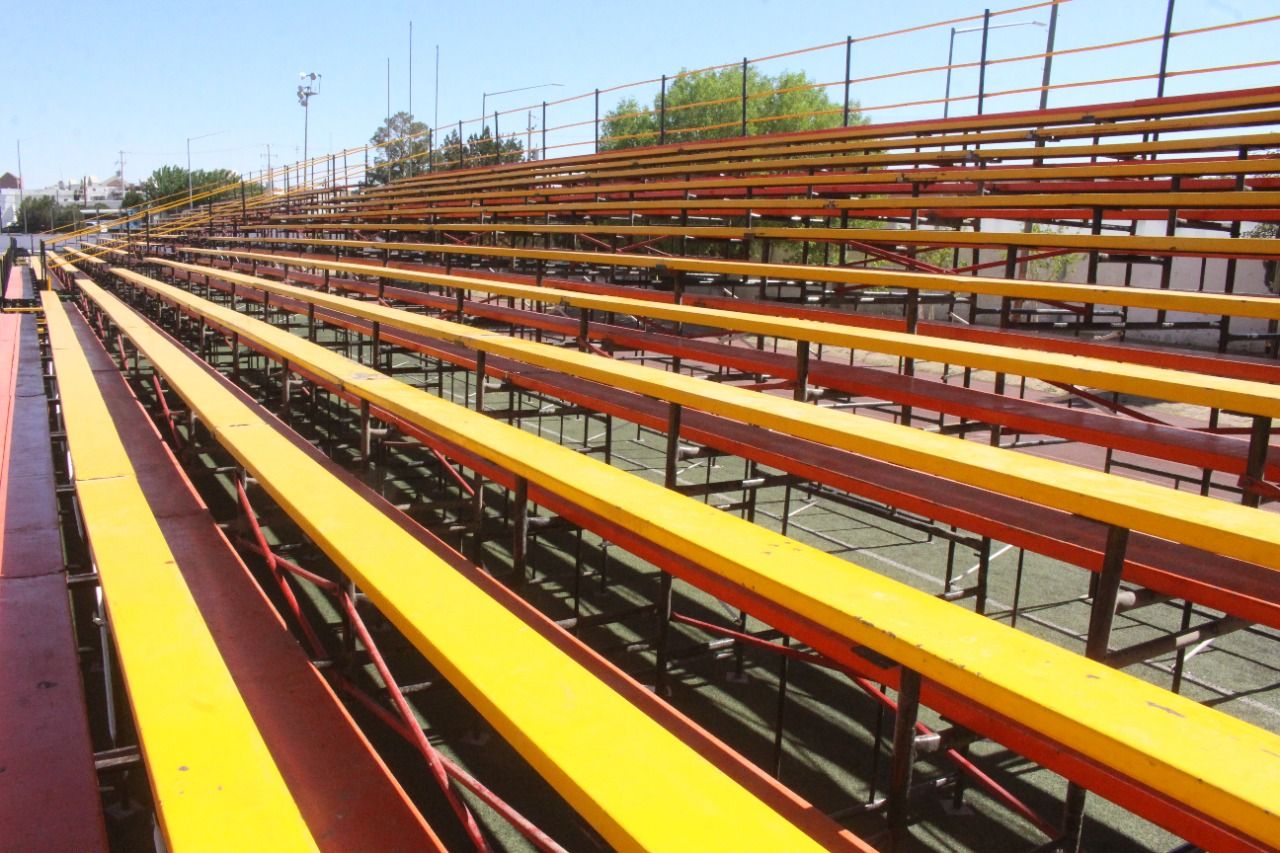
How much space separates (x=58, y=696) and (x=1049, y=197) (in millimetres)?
4799

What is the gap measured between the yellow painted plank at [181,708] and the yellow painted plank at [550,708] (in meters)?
0.32

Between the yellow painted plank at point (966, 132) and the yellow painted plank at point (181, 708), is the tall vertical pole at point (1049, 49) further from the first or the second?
the yellow painted plank at point (181, 708)

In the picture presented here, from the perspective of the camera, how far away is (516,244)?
10.9m

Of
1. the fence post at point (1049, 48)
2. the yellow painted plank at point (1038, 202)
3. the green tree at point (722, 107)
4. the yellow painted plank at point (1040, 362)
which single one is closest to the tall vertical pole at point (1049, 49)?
the fence post at point (1049, 48)

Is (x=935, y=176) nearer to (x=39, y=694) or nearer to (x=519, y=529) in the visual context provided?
(x=519, y=529)

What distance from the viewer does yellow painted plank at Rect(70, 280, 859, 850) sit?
113 cm

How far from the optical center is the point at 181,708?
4.81ft

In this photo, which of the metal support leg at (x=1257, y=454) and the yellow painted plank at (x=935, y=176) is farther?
the yellow painted plank at (x=935, y=176)

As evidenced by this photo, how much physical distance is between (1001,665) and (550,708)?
26.1 inches

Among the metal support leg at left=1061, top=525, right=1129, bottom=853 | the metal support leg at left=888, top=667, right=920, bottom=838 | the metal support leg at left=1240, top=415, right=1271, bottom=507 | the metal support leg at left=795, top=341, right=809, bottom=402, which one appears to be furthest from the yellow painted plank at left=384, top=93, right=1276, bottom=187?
the metal support leg at left=888, top=667, right=920, bottom=838

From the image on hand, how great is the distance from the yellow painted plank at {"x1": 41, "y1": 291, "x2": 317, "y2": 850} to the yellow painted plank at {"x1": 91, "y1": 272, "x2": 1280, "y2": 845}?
1.60ft

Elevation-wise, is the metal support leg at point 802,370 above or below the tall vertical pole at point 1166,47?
below

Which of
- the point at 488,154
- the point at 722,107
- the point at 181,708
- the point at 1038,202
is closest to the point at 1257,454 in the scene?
the point at 181,708

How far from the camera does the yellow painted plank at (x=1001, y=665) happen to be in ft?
3.34
